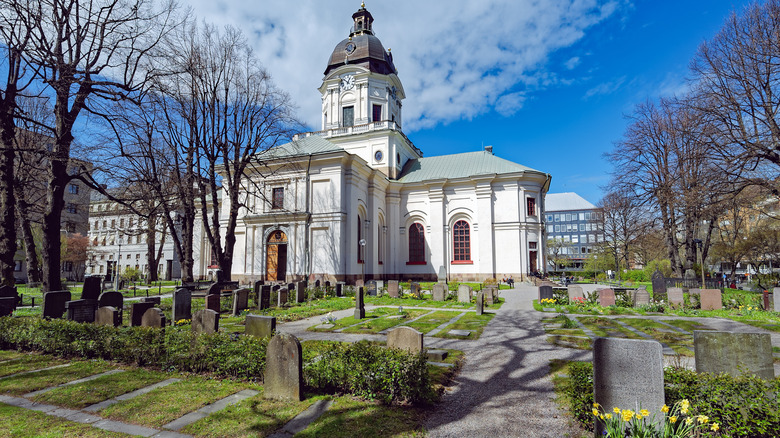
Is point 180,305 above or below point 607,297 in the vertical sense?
above

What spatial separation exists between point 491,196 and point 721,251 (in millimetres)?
17367

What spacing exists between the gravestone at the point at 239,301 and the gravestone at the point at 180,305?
245 centimetres

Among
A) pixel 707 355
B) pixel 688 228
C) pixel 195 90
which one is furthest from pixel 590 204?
pixel 707 355

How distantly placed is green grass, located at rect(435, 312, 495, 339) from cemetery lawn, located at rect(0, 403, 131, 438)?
22.9 ft

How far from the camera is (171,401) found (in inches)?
192

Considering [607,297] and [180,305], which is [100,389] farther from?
[607,297]

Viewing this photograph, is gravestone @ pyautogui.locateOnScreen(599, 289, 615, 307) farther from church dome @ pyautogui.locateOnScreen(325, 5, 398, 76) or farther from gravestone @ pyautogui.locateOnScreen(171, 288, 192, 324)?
church dome @ pyautogui.locateOnScreen(325, 5, 398, 76)

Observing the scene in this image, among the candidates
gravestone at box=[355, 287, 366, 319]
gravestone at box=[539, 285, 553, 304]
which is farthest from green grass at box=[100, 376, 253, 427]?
gravestone at box=[539, 285, 553, 304]

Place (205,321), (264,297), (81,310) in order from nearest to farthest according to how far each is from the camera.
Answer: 1. (205,321)
2. (81,310)
3. (264,297)

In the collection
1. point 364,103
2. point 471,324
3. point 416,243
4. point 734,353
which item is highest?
point 364,103

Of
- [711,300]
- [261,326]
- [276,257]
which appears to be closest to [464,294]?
[711,300]

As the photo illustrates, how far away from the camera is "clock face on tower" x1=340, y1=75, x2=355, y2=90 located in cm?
3475

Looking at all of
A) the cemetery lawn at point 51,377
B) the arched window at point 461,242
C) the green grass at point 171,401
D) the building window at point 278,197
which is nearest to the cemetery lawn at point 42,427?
the green grass at point 171,401

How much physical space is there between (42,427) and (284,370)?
2616 mm
